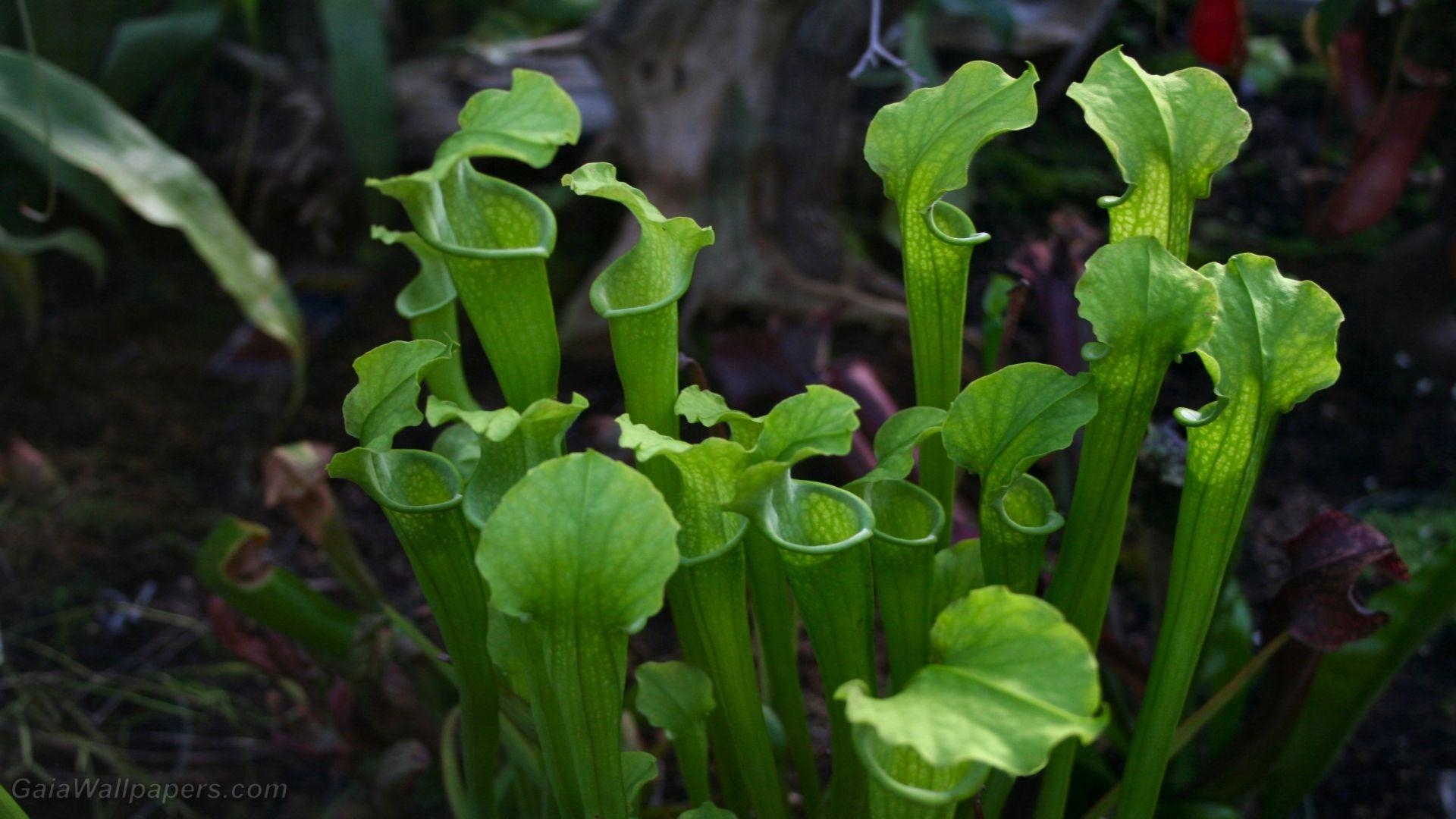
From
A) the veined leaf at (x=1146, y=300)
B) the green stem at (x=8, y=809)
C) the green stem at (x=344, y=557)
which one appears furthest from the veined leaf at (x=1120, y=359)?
the green stem at (x=344, y=557)

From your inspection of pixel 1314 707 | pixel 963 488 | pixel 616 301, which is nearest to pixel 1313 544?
pixel 1314 707

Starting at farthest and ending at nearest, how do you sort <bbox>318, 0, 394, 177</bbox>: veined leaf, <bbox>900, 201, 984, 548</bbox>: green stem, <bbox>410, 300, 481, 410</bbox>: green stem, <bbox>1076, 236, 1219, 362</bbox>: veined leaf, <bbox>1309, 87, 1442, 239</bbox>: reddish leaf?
<bbox>318, 0, 394, 177</bbox>: veined leaf
<bbox>1309, 87, 1442, 239</bbox>: reddish leaf
<bbox>410, 300, 481, 410</bbox>: green stem
<bbox>900, 201, 984, 548</bbox>: green stem
<bbox>1076, 236, 1219, 362</bbox>: veined leaf

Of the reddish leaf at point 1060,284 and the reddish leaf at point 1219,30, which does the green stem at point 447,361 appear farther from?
the reddish leaf at point 1219,30

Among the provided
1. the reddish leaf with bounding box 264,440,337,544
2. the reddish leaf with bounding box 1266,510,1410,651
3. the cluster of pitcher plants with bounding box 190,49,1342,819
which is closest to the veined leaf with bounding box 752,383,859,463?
the cluster of pitcher plants with bounding box 190,49,1342,819

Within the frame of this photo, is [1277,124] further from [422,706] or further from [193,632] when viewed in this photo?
[193,632]

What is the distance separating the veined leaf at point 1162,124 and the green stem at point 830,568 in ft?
0.72

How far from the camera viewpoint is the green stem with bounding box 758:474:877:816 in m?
0.54

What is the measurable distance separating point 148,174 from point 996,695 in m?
1.62

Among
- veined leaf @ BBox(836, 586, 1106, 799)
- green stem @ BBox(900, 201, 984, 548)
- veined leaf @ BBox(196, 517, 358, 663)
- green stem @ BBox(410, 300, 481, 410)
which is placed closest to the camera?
veined leaf @ BBox(836, 586, 1106, 799)

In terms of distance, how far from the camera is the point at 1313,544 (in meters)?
0.81

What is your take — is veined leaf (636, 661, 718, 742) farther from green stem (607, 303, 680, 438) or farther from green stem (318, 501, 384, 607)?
green stem (318, 501, 384, 607)

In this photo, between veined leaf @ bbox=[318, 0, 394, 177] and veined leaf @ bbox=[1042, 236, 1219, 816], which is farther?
veined leaf @ bbox=[318, 0, 394, 177]

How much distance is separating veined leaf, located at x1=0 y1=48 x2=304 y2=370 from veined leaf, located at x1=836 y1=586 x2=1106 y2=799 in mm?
1354

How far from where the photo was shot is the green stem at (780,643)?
0.63 meters
